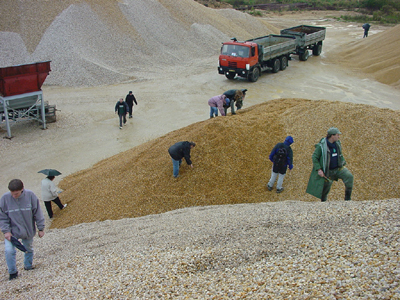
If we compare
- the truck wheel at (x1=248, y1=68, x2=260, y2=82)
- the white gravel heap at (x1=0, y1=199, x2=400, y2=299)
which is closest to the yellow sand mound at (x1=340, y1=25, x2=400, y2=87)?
the truck wheel at (x1=248, y1=68, x2=260, y2=82)

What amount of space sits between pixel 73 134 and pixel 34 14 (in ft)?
42.4

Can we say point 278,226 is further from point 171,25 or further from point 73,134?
point 171,25

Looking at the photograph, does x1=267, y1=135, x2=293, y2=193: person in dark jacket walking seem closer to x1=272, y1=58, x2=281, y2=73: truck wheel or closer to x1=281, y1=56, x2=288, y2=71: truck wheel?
x1=272, y1=58, x2=281, y2=73: truck wheel

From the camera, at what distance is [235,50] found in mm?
18781

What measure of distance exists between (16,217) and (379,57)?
23736 mm

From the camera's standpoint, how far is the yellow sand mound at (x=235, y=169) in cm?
774

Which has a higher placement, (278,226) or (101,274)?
(278,226)

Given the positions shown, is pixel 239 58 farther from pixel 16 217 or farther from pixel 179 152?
pixel 16 217

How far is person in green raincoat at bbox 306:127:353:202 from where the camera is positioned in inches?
245

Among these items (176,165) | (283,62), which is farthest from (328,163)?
(283,62)

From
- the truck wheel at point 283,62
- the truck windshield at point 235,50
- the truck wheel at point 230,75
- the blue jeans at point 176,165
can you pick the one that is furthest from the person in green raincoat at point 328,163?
the truck wheel at point 283,62

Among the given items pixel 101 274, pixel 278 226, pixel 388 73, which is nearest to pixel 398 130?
pixel 278 226

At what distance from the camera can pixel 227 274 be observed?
435 centimetres

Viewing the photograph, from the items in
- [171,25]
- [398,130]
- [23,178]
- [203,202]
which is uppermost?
[171,25]
